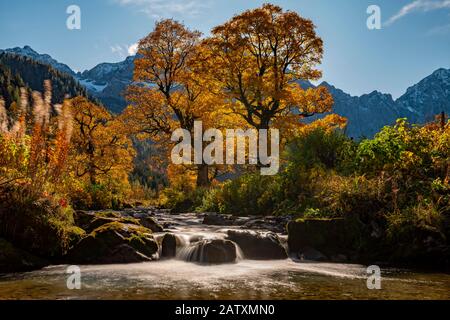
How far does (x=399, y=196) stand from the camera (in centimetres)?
1070

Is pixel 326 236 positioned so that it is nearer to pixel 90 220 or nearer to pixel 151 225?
pixel 151 225

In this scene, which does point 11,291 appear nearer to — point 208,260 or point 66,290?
point 66,290

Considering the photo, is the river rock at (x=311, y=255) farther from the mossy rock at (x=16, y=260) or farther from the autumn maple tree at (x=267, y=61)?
the autumn maple tree at (x=267, y=61)

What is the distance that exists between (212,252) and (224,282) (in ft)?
8.36

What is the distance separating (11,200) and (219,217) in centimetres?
791

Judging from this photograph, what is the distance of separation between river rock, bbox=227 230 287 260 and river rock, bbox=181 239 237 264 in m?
0.60

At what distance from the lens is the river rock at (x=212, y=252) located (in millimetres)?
10147

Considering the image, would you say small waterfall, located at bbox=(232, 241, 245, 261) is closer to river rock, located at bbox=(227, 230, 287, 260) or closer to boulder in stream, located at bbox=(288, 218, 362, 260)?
river rock, located at bbox=(227, 230, 287, 260)

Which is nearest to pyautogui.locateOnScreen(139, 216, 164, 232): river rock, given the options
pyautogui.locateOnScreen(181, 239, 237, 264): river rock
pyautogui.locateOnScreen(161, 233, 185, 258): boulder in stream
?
pyautogui.locateOnScreen(161, 233, 185, 258): boulder in stream

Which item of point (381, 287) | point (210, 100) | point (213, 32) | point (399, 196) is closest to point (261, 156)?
point (210, 100)

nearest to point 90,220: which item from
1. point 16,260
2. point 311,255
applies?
point 16,260

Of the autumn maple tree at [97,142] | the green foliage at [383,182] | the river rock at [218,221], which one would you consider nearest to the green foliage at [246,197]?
the green foliage at [383,182]

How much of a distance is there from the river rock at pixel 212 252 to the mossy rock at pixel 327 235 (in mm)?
1799

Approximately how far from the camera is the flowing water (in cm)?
659
